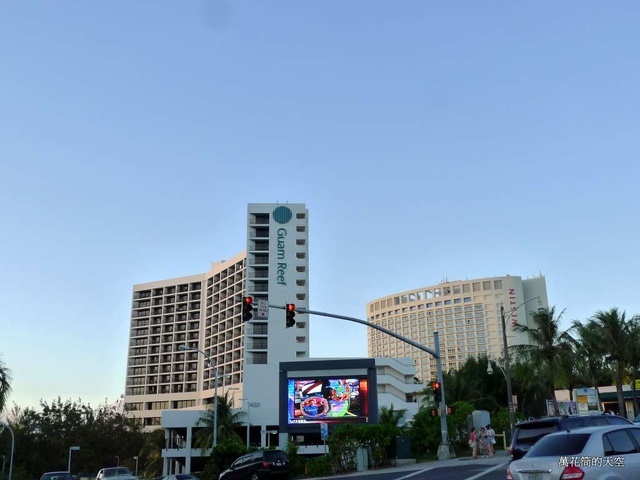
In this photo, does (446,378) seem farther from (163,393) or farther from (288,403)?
(163,393)

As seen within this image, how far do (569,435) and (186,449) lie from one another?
7300 centimetres

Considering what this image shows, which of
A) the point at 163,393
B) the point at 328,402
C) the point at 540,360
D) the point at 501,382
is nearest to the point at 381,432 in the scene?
the point at 328,402

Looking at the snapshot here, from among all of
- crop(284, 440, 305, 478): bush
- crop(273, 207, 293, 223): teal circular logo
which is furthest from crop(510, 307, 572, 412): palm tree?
crop(273, 207, 293, 223): teal circular logo

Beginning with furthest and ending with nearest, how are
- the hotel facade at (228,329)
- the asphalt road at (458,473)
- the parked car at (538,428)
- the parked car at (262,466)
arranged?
the hotel facade at (228,329) < the parked car at (262,466) < the asphalt road at (458,473) < the parked car at (538,428)

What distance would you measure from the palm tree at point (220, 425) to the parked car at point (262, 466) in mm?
42694

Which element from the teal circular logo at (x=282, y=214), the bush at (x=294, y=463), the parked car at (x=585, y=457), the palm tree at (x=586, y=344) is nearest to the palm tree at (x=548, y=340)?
the palm tree at (x=586, y=344)

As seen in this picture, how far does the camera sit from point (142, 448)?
91.6m

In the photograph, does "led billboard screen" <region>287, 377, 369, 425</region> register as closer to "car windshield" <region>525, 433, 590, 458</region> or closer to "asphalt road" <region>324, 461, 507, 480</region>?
"asphalt road" <region>324, 461, 507, 480</region>

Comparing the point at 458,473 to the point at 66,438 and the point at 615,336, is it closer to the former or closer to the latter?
the point at 615,336

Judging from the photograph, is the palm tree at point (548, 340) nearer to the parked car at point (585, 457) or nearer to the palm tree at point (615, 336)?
the palm tree at point (615, 336)

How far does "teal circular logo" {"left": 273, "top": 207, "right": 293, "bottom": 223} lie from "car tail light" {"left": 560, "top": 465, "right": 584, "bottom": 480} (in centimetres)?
10142

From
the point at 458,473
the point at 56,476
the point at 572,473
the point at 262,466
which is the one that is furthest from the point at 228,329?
the point at 572,473

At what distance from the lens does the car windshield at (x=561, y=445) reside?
34.5ft

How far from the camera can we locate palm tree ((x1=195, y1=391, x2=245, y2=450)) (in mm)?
74250
